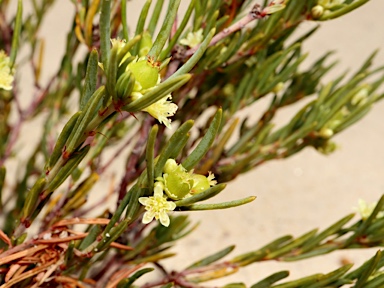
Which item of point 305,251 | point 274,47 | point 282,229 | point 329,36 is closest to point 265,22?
point 274,47

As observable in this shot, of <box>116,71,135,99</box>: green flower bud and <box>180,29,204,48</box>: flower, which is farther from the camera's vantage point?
<box>180,29,204,48</box>: flower

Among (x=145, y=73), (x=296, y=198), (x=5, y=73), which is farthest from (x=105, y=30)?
(x=296, y=198)

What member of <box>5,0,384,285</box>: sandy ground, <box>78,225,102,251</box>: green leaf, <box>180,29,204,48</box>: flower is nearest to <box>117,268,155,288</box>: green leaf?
<box>78,225,102,251</box>: green leaf

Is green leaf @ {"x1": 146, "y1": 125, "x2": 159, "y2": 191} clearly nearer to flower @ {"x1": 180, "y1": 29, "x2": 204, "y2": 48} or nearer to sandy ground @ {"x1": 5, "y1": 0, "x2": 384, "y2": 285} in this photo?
flower @ {"x1": 180, "y1": 29, "x2": 204, "y2": 48}

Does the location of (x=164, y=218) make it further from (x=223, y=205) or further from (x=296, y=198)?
(x=296, y=198)

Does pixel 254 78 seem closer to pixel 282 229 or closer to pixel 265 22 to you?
pixel 265 22

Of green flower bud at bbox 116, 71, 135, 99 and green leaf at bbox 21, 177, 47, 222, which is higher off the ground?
green flower bud at bbox 116, 71, 135, 99

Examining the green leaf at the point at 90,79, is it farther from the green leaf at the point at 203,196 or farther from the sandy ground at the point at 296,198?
the sandy ground at the point at 296,198
